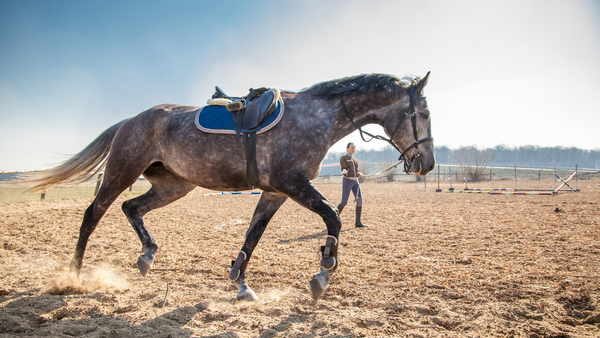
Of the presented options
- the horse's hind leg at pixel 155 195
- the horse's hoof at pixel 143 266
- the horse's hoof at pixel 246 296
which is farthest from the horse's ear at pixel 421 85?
the horse's hoof at pixel 143 266

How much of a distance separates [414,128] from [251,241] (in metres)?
2.15

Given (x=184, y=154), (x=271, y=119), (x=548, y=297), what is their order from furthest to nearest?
(x=184, y=154), (x=271, y=119), (x=548, y=297)

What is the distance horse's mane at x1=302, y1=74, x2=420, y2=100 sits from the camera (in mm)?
3467

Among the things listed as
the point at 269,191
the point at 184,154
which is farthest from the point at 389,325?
the point at 184,154

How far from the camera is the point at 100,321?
8.83ft

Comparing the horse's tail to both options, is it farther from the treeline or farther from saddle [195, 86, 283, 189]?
the treeline

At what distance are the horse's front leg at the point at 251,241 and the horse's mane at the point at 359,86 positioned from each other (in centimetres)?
126

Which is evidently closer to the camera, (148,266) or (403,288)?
(403,288)

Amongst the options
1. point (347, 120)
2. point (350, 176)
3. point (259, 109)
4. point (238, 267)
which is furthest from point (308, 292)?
point (350, 176)

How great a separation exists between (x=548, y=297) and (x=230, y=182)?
3346mm

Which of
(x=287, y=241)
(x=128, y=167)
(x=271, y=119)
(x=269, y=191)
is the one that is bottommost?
(x=287, y=241)

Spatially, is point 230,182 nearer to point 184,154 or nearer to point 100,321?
point 184,154

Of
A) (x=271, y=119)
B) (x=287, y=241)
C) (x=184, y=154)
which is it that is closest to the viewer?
(x=271, y=119)

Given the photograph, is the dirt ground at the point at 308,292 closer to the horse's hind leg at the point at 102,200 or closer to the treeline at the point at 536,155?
the horse's hind leg at the point at 102,200
